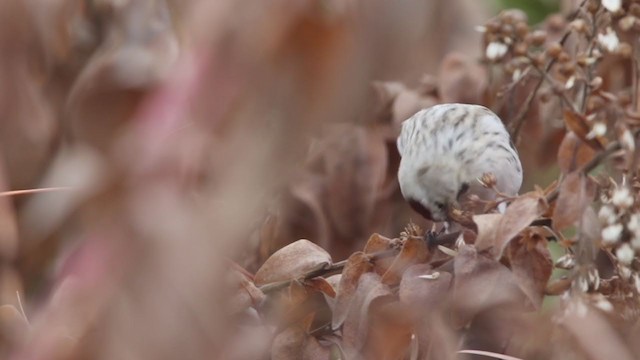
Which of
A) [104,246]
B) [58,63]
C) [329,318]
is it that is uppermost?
[104,246]

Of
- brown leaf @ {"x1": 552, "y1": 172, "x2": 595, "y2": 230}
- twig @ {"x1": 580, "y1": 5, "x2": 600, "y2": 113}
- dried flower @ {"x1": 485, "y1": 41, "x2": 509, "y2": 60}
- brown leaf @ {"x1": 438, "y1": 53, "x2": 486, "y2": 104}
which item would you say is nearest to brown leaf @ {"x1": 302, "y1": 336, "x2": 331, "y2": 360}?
brown leaf @ {"x1": 552, "y1": 172, "x2": 595, "y2": 230}

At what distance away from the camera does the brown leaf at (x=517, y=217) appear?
2.85 ft

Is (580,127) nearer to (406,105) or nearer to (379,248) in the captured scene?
(379,248)

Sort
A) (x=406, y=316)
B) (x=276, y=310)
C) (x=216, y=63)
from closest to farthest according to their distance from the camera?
(x=216, y=63) → (x=406, y=316) → (x=276, y=310)

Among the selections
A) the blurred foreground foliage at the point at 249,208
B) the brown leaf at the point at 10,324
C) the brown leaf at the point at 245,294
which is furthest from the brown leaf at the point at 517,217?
the brown leaf at the point at 10,324

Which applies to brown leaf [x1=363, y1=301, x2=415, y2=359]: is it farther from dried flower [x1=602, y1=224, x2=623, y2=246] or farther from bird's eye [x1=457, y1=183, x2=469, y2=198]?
bird's eye [x1=457, y1=183, x2=469, y2=198]

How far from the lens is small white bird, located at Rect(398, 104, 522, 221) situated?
54.2 inches

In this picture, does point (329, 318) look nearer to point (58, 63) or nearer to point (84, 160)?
point (84, 160)

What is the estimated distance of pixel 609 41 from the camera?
1.07 metres

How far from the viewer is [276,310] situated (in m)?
0.99

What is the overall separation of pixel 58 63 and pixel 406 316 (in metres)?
0.60

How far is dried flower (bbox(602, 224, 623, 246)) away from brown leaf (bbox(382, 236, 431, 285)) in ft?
0.52

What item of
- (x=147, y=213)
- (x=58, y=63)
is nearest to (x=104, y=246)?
(x=147, y=213)

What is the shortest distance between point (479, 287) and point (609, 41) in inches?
12.5
